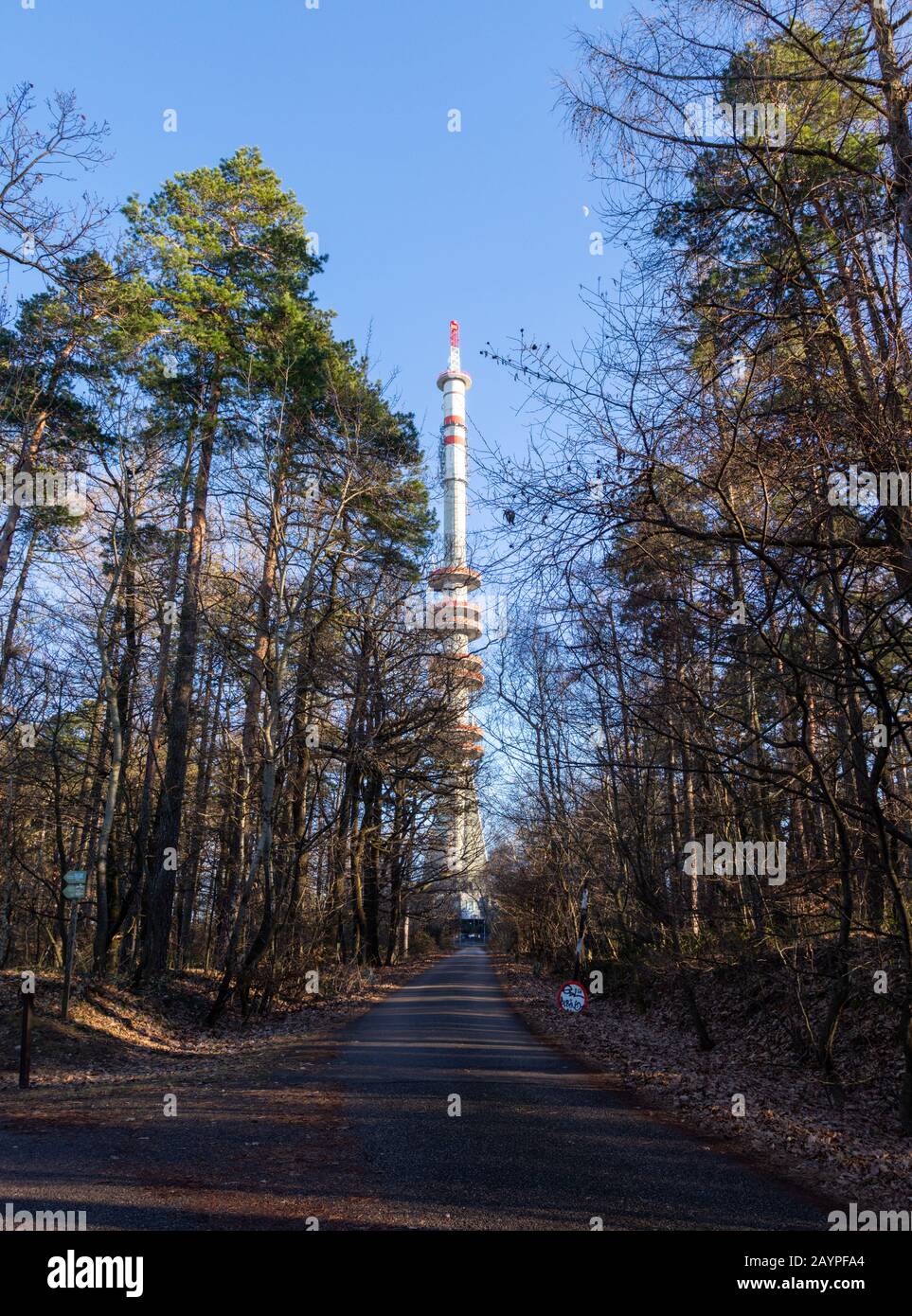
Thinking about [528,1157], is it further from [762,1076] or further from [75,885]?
[75,885]

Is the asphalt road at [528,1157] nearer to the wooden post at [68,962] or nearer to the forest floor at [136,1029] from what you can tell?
the forest floor at [136,1029]

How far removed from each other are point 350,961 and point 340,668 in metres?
11.5

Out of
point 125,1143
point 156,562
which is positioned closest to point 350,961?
point 156,562

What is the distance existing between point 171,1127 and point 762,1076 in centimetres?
775

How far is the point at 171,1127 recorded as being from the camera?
767 centimetres

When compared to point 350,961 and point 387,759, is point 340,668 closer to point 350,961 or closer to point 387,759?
point 387,759

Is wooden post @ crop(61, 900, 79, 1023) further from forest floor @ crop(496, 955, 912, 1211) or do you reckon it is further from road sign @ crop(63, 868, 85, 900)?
forest floor @ crop(496, 955, 912, 1211)

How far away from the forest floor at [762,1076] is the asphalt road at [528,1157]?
0.58 metres

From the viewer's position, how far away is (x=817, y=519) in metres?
7.14

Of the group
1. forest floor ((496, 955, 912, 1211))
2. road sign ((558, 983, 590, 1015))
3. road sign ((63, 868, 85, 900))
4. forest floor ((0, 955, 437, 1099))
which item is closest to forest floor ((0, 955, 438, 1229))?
forest floor ((0, 955, 437, 1099))

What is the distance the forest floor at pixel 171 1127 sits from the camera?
530 cm

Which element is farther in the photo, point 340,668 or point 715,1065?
point 340,668

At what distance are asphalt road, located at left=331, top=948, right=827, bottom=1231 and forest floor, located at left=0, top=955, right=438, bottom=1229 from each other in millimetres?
362

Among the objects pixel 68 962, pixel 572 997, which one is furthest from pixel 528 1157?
pixel 68 962
